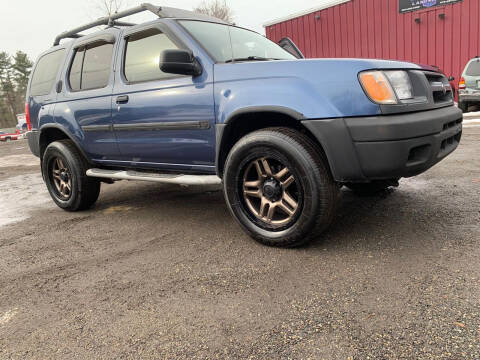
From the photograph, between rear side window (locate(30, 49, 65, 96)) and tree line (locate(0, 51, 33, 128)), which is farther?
tree line (locate(0, 51, 33, 128))

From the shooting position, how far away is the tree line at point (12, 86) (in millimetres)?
61469

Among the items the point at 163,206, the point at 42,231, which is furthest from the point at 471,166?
the point at 42,231

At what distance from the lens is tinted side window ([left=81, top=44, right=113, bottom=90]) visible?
3641mm

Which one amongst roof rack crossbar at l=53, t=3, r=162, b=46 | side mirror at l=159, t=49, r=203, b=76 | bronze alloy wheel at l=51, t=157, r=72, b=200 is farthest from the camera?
bronze alloy wheel at l=51, t=157, r=72, b=200

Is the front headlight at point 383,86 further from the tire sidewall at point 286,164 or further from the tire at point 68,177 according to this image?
the tire at point 68,177

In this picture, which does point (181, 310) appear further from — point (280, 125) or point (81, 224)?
point (81, 224)

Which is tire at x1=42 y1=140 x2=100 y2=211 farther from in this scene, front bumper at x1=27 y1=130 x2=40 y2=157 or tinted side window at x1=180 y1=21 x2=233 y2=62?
tinted side window at x1=180 y1=21 x2=233 y2=62

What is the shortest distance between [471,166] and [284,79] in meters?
3.41

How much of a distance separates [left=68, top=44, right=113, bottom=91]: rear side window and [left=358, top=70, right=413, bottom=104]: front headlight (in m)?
2.45

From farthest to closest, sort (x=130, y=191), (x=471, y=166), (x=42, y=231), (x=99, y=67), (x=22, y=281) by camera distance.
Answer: (x=130, y=191) → (x=471, y=166) → (x=99, y=67) → (x=42, y=231) → (x=22, y=281)

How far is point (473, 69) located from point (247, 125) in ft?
34.6

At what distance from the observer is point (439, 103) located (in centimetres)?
256

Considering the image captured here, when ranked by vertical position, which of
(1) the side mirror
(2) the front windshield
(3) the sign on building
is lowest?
(1) the side mirror

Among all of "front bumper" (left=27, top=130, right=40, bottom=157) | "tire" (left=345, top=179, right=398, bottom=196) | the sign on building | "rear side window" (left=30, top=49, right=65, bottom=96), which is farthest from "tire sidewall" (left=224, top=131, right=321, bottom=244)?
the sign on building
